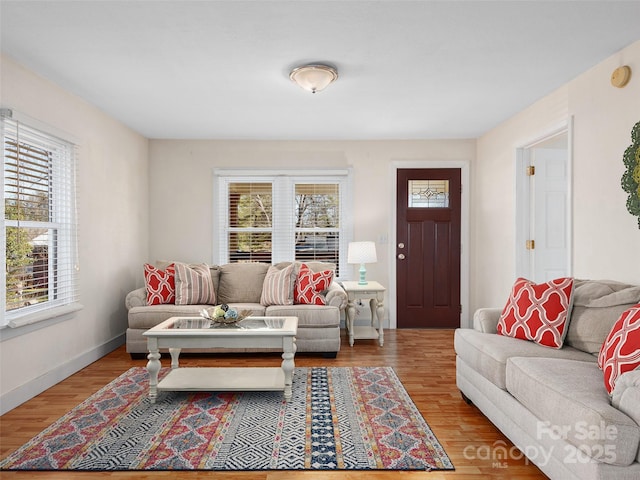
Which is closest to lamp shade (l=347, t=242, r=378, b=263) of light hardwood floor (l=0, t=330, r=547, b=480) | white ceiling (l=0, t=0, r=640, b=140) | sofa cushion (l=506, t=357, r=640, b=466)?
light hardwood floor (l=0, t=330, r=547, b=480)

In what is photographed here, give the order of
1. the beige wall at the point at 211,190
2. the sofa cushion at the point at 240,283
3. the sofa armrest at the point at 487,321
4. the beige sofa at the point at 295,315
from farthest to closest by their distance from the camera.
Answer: the sofa cushion at the point at 240,283, the beige sofa at the point at 295,315, the sofa armrest at the point at 487,321, the beige wall at the point at 211,190

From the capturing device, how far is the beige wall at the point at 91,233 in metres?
2.97

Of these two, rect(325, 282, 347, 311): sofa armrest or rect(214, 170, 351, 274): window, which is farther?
rect(214, 170, 351, 274): window

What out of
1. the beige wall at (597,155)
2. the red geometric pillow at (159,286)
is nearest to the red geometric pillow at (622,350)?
the beige wall at (597,155)

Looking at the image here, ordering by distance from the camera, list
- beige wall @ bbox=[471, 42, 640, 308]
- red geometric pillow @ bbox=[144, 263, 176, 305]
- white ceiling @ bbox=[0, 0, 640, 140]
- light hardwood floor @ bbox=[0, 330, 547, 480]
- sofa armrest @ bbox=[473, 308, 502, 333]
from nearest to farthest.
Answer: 1. light hardwood floor @ bbox=[0, 330, 547, 480]
2. white ceiling @ bbox=[0, 0, 640, 140]
3. beige wall @ bbox=[471, 42, 640, 308]
4. sofa armrest @ bbox=[473, 308, 502, 333]
5. red geometric pillow @ bbox=[144, 263, 176, 305]

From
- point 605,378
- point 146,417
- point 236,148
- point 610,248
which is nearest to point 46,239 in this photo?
point 146,417

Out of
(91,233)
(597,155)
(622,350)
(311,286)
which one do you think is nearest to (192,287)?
(91,233)

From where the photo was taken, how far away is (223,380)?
10.1 feet

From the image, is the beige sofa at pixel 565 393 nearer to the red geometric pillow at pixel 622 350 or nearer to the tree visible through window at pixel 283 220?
the red geometric pillow at pixel 622 350

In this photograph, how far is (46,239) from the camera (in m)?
3.40

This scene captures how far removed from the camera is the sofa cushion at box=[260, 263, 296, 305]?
4.36 meters

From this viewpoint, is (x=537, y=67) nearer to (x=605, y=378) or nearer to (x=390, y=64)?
(x=390, y=64)

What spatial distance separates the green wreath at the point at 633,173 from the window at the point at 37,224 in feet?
13.6

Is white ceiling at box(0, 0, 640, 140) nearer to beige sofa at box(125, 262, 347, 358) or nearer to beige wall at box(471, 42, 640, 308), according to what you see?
beige wall at box(471, 42, 640, 308)
